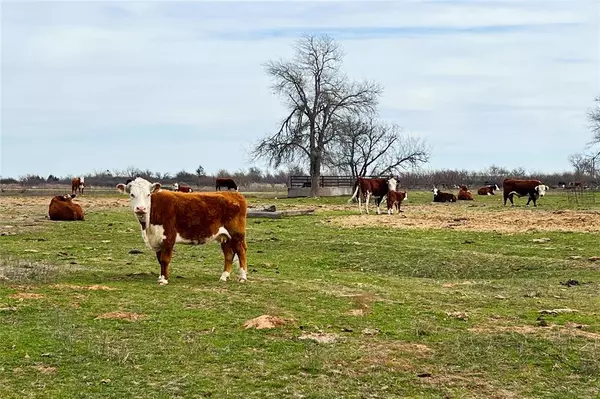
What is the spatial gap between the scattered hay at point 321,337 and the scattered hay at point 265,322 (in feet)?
1.57

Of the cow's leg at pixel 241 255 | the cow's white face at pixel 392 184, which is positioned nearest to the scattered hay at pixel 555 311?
the cow's leg at pixel 241 255

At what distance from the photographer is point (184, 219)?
1155cm

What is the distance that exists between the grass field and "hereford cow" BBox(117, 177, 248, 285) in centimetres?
53

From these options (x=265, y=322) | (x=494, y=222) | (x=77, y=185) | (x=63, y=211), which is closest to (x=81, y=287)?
(x=265, y=322)

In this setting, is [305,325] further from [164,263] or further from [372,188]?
[372,188]

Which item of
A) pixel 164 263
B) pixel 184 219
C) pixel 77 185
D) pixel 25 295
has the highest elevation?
pixel 77 185

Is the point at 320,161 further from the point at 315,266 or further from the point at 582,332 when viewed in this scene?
the point at 582,332

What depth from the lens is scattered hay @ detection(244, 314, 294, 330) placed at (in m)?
7.84

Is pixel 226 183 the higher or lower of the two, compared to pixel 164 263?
higher

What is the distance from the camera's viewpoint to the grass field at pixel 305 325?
598cm

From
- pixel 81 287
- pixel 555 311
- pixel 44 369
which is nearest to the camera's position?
pixel 44 369

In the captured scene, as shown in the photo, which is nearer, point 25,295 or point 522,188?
point 25,295

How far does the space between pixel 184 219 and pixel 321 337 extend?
15.3 ft

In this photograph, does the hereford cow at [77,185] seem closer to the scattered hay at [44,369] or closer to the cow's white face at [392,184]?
the cow's white face at [392,184]
